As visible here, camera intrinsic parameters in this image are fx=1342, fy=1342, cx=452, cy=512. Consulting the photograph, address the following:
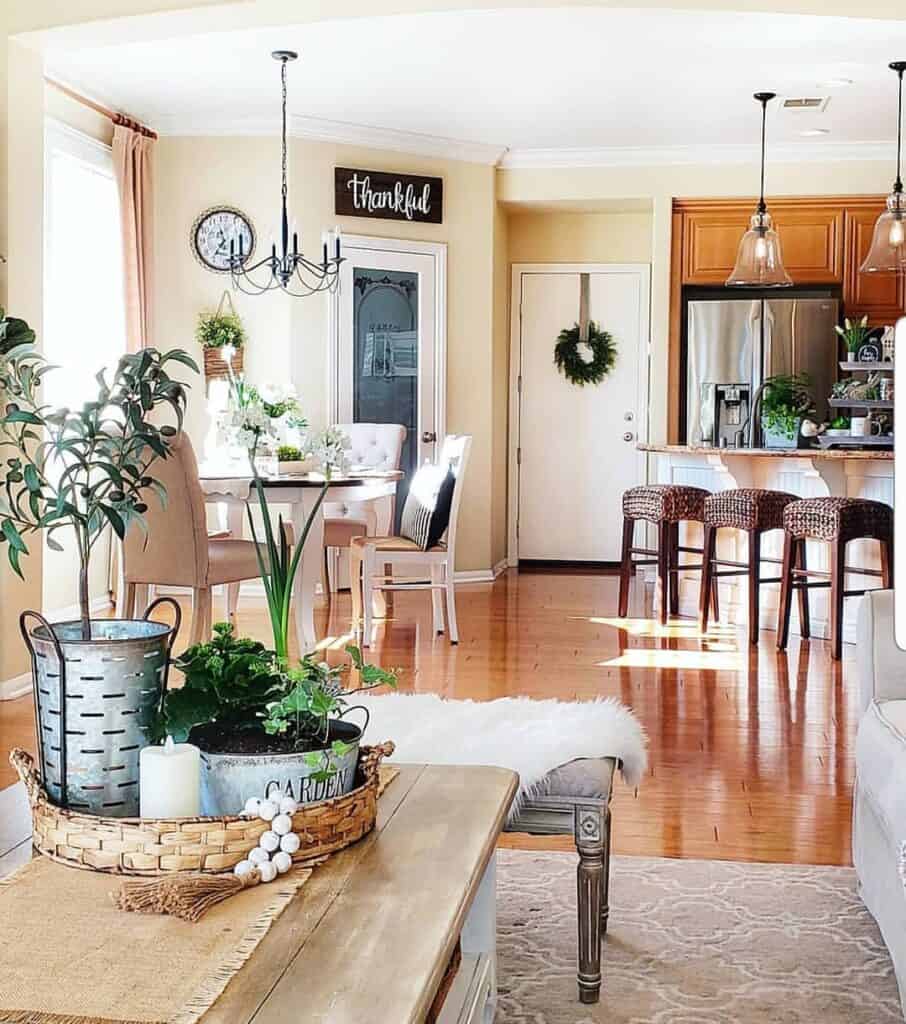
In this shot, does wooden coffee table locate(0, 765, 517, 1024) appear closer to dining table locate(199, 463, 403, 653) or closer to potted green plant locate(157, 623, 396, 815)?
potted green plant locate(157, 623, 396, 815)

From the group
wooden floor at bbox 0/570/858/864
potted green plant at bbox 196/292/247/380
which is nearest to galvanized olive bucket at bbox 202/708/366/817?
wooden floor at bbox 0/570/858/864

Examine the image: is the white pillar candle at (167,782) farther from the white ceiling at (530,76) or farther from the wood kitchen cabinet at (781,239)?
the wood kitchen cabinet at (781,239)

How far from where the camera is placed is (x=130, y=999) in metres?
1.36

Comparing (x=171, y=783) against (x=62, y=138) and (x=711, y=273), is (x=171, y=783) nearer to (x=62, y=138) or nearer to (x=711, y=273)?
(x=62, y=138)

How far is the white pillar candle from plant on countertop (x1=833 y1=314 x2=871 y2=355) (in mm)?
6468

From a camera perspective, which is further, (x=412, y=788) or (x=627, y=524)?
(x=627, y=524)

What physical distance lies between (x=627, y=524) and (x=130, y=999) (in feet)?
18.8

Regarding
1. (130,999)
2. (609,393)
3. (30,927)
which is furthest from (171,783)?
(609,393)

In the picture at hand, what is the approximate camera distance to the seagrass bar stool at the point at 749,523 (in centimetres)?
625

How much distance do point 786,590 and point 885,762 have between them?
11.6 ft

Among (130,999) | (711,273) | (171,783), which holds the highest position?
(711,273)

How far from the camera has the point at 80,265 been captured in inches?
277

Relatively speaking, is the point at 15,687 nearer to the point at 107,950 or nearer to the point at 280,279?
the point at 280,279

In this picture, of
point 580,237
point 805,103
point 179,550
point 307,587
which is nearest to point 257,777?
point 179,550
